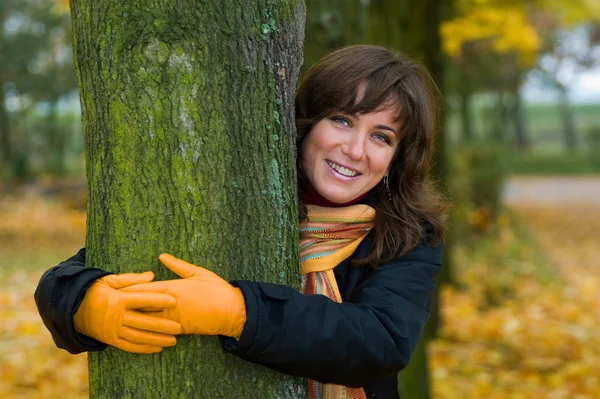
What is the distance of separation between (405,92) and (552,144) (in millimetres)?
35776

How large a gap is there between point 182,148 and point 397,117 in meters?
0.69

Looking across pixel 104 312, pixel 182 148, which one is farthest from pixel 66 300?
pixel 182 148

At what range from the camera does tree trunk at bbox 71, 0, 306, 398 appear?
5.12ft

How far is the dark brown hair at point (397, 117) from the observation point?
1951mm

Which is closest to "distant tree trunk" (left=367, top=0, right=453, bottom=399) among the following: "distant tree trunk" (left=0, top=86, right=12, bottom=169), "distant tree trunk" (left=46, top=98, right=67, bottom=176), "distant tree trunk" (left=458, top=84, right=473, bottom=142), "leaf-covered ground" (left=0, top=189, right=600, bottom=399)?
"leaf-covered ground" (left=0, top=189, right=600, bottom=399)

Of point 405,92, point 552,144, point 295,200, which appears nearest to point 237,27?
point 295,200

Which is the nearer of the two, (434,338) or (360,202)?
(360,202)

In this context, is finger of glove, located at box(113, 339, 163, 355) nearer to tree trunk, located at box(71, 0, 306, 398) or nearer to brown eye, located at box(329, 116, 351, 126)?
tree trunk, located at box(71, 0, 306, 398)

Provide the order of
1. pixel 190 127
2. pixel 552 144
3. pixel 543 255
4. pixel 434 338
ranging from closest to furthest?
pixel 190 127
pixel 434 338
pixel 543 255
pixel 552 144

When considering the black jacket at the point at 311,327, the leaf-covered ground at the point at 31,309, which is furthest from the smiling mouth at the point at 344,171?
the leaf-covered ground at the point at 31,309

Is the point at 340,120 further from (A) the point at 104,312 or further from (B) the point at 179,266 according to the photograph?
(A) the point at 104,312

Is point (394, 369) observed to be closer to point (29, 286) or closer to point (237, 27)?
point (237, 27)

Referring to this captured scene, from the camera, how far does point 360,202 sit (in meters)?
2.08

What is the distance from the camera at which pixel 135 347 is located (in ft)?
5.01
